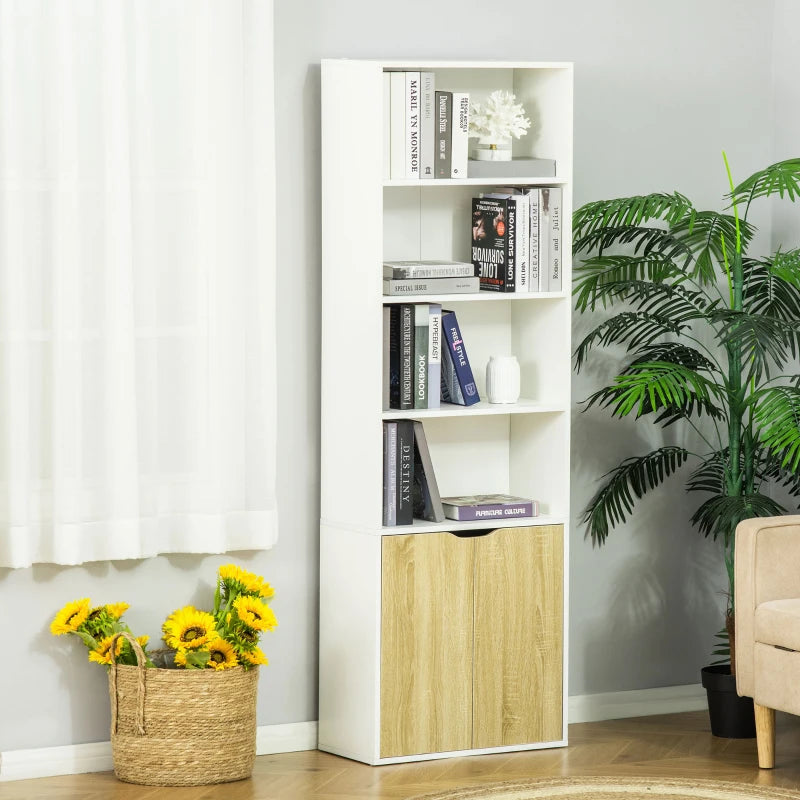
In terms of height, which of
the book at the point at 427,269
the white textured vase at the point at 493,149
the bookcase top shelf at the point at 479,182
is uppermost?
the white textured vase at the point at 493,149

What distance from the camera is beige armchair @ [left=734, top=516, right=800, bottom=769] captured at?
386 centimetres

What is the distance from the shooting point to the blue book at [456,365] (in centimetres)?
415

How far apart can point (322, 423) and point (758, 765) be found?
1563 mm

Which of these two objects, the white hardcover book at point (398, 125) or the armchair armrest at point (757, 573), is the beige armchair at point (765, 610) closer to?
the armchair armrest at point (757, 573)

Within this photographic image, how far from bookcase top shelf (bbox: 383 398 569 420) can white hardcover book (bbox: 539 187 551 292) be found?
1.11ft

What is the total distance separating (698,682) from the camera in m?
4.80

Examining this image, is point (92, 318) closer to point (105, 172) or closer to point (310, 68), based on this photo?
point (105, 172)

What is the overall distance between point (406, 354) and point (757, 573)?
1126mm

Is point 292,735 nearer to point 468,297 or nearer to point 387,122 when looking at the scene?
point 468,297

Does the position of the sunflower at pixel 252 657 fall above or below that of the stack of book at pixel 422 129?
below

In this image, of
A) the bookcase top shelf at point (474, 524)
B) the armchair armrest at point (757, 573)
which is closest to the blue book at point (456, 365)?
the bookcase top shelf at point (474, 524)

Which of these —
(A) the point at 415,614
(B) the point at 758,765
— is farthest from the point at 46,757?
(B) the point at 758,765

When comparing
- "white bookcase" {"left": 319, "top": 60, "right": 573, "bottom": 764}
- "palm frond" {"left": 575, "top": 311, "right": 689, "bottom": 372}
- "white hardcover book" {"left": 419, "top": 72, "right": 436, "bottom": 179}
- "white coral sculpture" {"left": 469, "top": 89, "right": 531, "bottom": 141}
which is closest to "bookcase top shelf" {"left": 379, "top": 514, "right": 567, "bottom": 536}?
"white bookcase" {"left": 319, "top": 60, "right": 573, "bottom": 764}

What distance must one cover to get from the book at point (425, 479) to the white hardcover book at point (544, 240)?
1.81 ft
